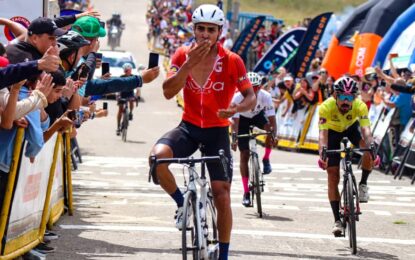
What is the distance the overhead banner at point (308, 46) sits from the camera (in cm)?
3094

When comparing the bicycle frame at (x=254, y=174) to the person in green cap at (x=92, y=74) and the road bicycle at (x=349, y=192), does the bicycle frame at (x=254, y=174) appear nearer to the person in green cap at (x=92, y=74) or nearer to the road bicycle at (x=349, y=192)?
the road bicycle at (x=349, y=192)

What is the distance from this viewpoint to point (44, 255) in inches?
401

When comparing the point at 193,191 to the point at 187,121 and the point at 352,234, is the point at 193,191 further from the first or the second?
the point at 352,234

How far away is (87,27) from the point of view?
12.4m

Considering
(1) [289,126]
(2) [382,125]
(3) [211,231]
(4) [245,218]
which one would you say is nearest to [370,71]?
(2) [382,125]

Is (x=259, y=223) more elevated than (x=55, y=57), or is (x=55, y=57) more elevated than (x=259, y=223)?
(x=55, y=57)

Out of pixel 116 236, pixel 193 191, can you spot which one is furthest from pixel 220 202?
pixel 116 236

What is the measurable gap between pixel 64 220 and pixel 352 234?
3.35 meters

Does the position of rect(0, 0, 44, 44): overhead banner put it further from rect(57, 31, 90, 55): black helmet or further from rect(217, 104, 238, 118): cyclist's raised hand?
rect(217, 104, 238, 118): cyclist's raised hand

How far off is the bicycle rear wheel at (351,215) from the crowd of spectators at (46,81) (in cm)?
268

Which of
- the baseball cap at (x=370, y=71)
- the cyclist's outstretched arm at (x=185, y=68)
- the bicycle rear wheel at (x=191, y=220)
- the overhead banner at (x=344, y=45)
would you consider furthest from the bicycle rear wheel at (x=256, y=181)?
the overhead banner at (x=344, y=45)

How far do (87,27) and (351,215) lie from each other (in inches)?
139

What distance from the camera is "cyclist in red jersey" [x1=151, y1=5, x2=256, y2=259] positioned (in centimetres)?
941

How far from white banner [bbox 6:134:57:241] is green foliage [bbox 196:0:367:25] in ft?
219
